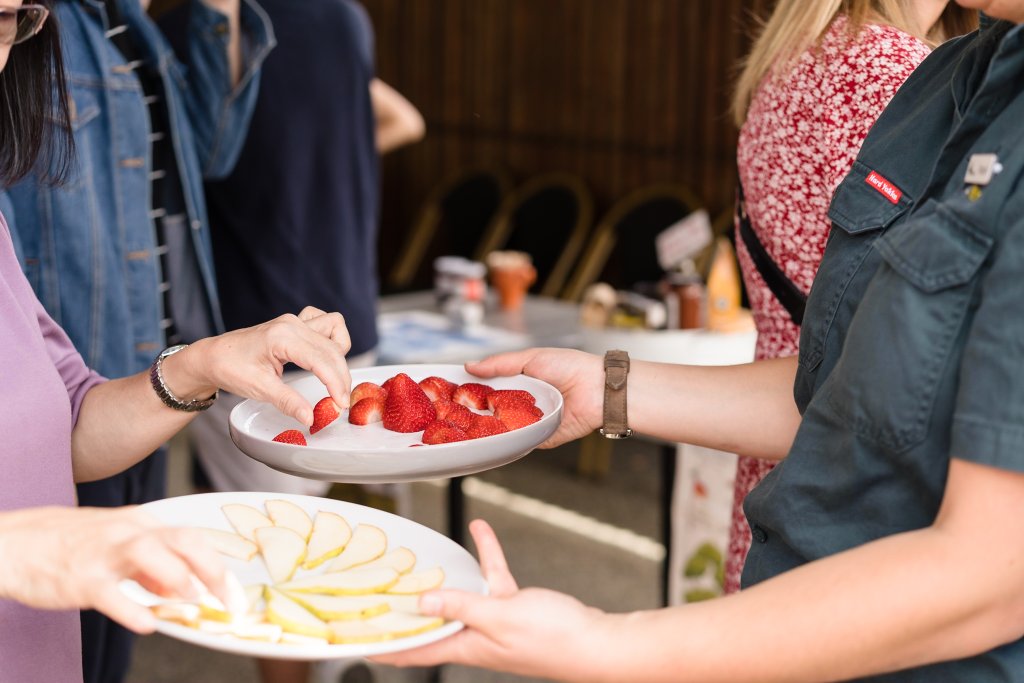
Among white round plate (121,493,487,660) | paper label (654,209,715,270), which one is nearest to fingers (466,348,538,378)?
white round plate (121,493,487,660)

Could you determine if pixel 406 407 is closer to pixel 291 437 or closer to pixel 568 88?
pixel 291 437

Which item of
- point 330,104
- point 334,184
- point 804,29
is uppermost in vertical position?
point 804,29

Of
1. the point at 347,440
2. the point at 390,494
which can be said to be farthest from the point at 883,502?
Result: the point at 390,494

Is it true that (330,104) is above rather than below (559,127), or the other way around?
above

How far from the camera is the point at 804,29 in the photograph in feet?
5.15

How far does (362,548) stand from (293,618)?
168 mm

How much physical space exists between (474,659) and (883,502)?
39cm

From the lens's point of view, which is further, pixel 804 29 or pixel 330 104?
pixel 330 104

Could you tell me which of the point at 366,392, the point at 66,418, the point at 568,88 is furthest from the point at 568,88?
the point at 66,418

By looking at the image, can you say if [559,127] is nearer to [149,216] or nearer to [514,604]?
[149,216]

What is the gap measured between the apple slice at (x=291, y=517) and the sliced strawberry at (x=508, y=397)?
366 millimetres

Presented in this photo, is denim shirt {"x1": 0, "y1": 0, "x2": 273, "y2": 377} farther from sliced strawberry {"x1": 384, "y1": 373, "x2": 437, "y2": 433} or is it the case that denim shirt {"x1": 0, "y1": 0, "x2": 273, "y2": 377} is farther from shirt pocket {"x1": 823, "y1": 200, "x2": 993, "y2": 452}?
shirt pocket {"x1": 823, "y1": 200, "x2": 993, "y2": 452}

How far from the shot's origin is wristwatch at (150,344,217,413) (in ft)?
4.57

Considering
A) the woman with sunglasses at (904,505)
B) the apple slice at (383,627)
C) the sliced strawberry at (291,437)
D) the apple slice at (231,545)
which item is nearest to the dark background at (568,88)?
the sliced strawberry at (291,437)
